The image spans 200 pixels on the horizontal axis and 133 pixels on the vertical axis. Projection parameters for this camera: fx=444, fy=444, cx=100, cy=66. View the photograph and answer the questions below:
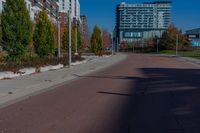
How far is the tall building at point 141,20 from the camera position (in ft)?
589

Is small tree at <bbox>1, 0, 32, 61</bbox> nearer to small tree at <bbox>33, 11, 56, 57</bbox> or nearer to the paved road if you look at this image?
small tree at <bbox>33, 11, 56, 57</bbox>

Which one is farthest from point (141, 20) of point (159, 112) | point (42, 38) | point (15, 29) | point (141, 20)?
point (159, 112)

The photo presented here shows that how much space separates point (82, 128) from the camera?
9.20 metres

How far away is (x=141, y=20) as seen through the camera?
606ft

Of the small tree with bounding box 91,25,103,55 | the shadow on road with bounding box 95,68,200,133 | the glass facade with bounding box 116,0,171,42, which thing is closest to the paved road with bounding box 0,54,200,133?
the shadow on road with bounding box 95,68,200,133

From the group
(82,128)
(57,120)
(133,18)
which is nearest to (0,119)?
(57,120)

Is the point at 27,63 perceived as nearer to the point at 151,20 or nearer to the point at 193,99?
the point at 193,99

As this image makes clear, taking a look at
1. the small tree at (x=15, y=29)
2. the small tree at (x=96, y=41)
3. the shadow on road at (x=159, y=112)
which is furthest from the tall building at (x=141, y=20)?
the shadow on road at (x=159, y=112)

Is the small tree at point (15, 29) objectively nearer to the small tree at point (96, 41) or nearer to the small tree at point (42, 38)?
the small tree at point (42, 38)

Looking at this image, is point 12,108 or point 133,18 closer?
point 12,108

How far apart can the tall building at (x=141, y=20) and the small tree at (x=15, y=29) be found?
147 metres

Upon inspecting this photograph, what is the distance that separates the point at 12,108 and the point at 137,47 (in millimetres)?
148416

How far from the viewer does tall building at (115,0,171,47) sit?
179 m

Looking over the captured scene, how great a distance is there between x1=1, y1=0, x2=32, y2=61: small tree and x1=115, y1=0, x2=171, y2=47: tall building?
147 m
